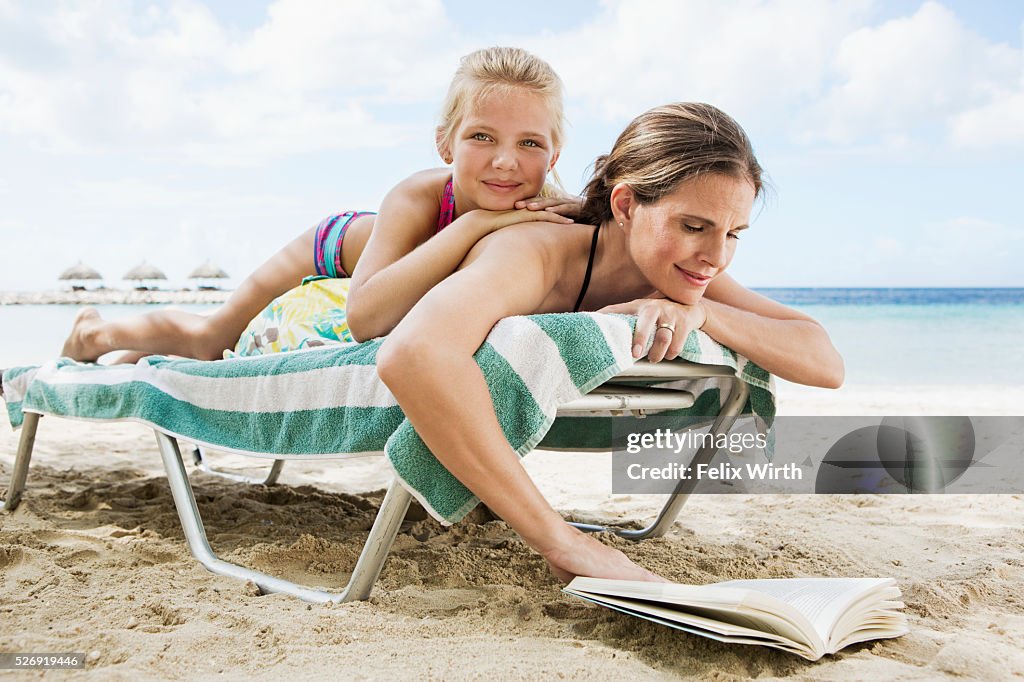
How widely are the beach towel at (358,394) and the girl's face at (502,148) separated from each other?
0.55 m

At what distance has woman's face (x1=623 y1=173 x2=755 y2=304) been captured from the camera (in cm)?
185

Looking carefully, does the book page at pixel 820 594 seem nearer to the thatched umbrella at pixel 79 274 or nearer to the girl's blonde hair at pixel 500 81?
the girl's blonde hair at pixel 500 81

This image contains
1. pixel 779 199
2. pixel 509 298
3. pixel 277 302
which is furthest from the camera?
pixel 277 302

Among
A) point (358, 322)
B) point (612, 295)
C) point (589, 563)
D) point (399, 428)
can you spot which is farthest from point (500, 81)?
point (589, 563)

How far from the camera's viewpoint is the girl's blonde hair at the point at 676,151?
6.15ft

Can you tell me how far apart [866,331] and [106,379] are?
18.0m

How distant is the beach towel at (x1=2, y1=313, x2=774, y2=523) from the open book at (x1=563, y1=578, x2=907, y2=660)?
38 cm

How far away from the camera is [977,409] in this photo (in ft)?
23.8

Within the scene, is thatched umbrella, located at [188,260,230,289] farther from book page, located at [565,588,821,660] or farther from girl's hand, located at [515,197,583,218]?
book page, located at [565,588,821,660]

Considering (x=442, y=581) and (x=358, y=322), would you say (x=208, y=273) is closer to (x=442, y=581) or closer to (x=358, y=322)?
(x=358, y=322)

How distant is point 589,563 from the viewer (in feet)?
5.58

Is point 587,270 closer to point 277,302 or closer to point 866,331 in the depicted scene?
point 277,302

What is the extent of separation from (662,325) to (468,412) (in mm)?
482

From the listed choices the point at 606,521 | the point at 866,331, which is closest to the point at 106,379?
the point at 606,521
